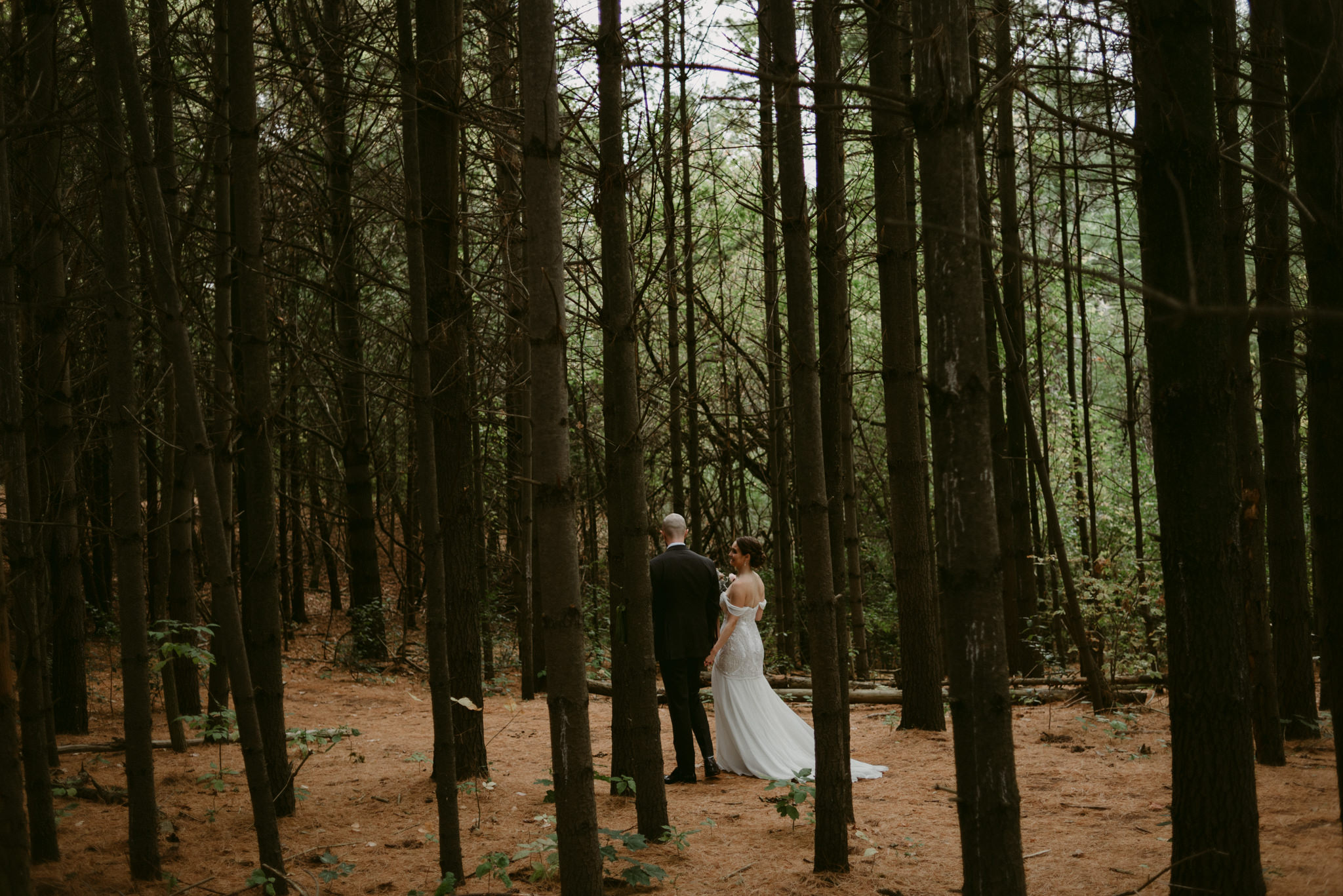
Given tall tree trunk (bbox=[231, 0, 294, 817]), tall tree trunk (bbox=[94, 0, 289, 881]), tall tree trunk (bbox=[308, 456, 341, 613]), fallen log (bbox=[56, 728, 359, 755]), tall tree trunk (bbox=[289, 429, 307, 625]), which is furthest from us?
tall tree trunk (bbox=[308, 456, 341, 613])

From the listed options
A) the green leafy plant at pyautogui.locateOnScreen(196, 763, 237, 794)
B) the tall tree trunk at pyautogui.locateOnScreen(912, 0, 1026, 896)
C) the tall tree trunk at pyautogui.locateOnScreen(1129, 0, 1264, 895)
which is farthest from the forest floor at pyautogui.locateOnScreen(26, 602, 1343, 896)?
the tall tree trunk at pyautogui.locateOnScreen(912, 0, 1026, 896)

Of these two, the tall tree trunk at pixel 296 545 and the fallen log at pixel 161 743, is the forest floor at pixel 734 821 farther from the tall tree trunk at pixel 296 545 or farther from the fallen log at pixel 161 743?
the tall tree trunk at pixel 296 545

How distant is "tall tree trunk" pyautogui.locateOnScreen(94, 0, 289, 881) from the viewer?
391cm

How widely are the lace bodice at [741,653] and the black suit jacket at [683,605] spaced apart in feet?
1.20

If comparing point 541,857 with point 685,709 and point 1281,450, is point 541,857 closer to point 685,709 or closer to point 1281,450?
point 685,709

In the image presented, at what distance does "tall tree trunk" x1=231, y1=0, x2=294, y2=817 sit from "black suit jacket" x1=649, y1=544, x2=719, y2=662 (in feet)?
8.87

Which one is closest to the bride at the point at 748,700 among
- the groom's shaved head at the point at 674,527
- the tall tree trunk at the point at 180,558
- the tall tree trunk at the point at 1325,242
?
the groom's shaved head at the point at 674,527

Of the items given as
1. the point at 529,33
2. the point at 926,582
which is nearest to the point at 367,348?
the point at 926,582

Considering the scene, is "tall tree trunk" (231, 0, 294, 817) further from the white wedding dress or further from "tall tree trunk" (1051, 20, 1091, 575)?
"tall tree trunk" (1051, 20, 1091, 575)

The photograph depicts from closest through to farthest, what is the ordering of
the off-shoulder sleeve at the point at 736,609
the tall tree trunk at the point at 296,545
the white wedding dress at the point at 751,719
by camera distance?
1. the white wedding dress at the point at 751,719
2. the off-shoulder sleeve at the point at 736,609
3. the tall tree trunk at the point at 296,545

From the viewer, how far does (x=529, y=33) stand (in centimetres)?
343

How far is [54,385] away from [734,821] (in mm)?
5243

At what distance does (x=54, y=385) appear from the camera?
6121 millimetres

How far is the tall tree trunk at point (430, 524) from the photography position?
4.26 meters
